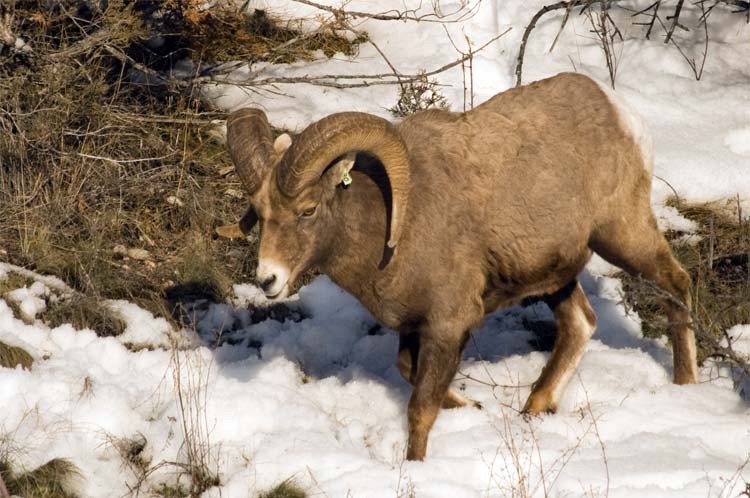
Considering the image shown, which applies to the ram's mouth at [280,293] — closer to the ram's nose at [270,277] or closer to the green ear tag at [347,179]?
the ram's nose at [270,277]

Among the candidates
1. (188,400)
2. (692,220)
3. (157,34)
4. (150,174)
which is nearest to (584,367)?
(692,220)

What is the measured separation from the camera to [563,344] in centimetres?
714

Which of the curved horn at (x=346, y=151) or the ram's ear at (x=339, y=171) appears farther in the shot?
the ram's ear at (x=339, y=171)

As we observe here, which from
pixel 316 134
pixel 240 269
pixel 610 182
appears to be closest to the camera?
pixel 316 134

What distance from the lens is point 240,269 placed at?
27.7 feet

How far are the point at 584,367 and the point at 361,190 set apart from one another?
211 cm

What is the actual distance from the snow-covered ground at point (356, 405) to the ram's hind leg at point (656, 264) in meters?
0.21

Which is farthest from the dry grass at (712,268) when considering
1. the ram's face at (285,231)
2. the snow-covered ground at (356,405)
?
the ram's face at (285,231)

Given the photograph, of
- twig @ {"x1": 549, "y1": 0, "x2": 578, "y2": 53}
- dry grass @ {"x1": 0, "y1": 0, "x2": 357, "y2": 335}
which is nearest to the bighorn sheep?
dry grass @ {"x1": 0, "y1": 0, "x2": 357, "y2": 335}

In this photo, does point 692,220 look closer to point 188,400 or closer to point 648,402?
point 648,402

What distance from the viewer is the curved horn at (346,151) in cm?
561

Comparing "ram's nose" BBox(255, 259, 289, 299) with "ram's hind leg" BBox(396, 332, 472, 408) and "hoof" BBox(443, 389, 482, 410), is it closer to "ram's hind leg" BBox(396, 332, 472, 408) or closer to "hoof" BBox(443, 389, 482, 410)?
"ram's hind leg" BBox(396, 332, 472, 408)

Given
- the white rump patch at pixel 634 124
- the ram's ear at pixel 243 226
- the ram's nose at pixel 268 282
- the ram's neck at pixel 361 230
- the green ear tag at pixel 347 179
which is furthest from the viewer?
the white rump patch at pixel 634 124

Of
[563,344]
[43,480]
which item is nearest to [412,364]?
[563,344]
